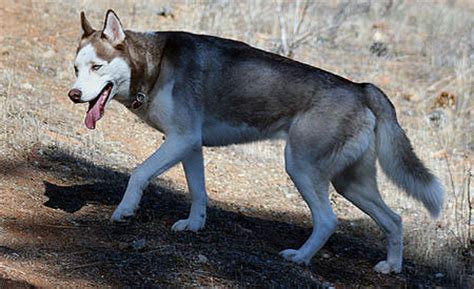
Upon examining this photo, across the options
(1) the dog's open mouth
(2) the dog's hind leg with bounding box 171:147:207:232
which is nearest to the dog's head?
(1) the dog's open mouth

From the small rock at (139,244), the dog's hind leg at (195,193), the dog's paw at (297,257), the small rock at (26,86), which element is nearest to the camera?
the small rock at (139,244)

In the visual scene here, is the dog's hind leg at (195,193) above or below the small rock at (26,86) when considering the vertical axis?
above

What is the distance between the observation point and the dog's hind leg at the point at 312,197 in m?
6.14

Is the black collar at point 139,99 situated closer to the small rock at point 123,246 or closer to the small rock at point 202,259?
the small rock at point 123,246

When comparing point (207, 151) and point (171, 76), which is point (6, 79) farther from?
point (171, 76)

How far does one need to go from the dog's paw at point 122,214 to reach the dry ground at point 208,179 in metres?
0.11

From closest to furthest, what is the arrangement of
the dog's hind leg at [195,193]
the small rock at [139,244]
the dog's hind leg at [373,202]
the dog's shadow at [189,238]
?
1. the dog's shadow at [189,238]
2. the small rock at [139,244]
3. the dog's hind leg at [373,202]
4. the dog's hind leg at [195,193]

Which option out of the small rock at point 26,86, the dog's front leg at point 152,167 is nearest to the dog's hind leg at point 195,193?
the dog's front leg at point 152,167

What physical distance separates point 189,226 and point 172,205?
0.84 m

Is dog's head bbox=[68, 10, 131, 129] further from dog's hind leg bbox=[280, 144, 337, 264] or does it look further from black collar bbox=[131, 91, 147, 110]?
dog's hind leg bbox=[280, 144, 337, 264]

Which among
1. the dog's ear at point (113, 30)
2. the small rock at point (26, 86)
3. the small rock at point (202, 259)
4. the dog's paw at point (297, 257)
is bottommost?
the small rock at point (26, 86)

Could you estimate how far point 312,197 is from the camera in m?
6.17

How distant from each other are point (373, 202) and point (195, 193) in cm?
→ 127

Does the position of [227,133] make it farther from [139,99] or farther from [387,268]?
[387,268]
